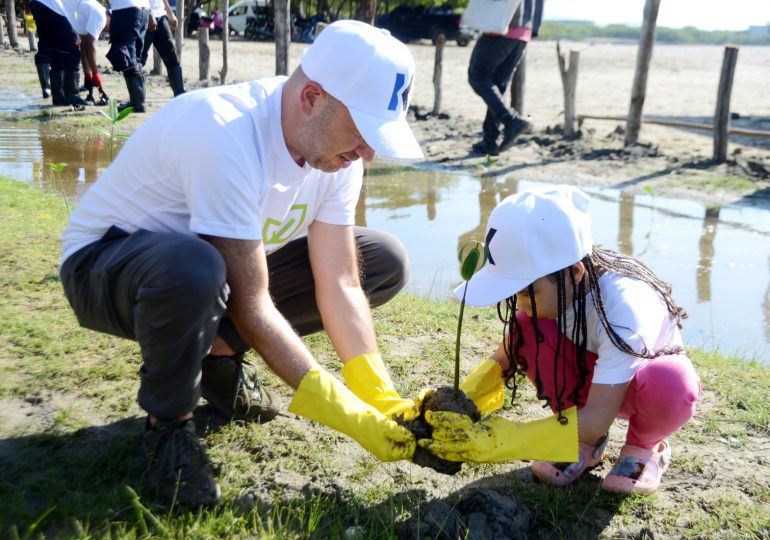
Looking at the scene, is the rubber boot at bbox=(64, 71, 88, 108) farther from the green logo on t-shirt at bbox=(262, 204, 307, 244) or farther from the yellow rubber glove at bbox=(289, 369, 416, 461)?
the yellow rubber glove at bbox=(289, 369, 416, 461)

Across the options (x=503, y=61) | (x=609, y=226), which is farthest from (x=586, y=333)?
(x=503, y=61)

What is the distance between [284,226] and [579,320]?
96 centimetres

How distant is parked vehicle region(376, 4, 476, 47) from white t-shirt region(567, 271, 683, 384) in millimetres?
30176

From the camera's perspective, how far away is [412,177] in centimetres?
806

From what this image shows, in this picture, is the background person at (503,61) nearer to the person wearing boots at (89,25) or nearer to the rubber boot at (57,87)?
the person wearing boots at (89,25)

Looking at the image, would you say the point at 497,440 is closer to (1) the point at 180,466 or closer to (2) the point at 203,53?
(1) the point at 180,466

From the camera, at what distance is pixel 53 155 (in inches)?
301

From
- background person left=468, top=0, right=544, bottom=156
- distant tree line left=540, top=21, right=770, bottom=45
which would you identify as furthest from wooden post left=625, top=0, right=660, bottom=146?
distant tree line left=540, top=21, right=770, bottom=45

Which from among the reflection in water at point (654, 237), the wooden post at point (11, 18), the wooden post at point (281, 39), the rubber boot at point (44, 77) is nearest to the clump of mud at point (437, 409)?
the reflection in water at point (654, 237)

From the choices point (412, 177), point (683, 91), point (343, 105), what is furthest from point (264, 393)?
point (683, 91)

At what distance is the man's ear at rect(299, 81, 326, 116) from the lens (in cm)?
223

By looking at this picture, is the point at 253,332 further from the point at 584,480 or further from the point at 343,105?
the point at 584,480

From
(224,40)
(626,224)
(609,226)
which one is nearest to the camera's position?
(609,226)

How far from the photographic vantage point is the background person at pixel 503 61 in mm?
8391
